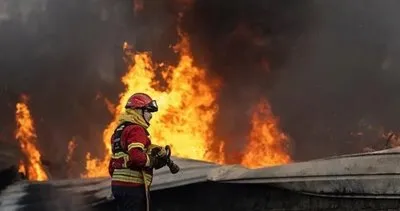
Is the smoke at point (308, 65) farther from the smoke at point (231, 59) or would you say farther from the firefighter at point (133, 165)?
the firefighter at point (133, 165)

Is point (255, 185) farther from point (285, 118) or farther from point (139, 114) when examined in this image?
point (285, 118)

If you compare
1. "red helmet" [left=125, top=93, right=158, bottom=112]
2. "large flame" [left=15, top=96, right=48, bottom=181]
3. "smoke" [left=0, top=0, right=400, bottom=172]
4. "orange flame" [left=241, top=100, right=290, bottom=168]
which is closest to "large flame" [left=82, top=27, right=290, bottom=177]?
"orange flame" [left=241, top=100, right=290, bottom=168]

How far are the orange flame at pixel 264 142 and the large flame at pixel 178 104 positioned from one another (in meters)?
0.70

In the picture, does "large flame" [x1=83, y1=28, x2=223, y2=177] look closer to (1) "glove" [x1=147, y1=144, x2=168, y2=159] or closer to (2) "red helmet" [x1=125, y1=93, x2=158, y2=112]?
(1) "glove" [x1=147, y1=144, x2=168, y2=159]

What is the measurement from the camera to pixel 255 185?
6.32 meters

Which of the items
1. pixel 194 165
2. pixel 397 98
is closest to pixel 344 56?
pixel 397 98

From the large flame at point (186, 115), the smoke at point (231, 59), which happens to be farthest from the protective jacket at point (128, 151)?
the smoke at point (231, 59)

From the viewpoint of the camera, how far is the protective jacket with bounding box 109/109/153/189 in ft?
19.2

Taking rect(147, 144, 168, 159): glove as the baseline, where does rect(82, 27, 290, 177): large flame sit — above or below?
above

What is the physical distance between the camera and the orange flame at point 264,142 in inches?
531

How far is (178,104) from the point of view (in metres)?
13.4

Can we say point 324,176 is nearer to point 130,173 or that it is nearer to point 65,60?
point 130,173

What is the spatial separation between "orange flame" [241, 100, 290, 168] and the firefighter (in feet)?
24.4

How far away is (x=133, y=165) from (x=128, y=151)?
0.14 meters
